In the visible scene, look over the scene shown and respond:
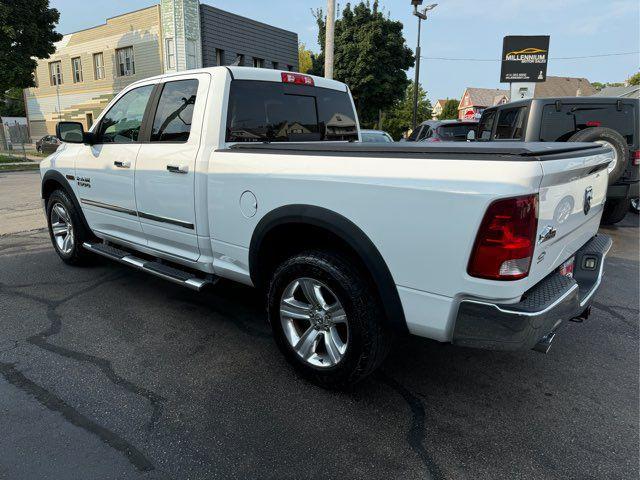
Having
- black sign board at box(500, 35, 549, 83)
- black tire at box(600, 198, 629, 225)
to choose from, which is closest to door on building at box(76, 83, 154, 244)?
black tire at box(600, 198, 629, 225)

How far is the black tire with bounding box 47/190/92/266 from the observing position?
4.85 m

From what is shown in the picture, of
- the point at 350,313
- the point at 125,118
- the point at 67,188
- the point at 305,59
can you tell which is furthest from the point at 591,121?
the point at 305,59

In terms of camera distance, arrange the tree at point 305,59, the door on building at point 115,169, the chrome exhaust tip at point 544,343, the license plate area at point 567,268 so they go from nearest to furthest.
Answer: the chrome exhaust tip at point 544,343 < the license plate area at point 567,268 < the door on building at point 115,169 < the tree at point 305,59

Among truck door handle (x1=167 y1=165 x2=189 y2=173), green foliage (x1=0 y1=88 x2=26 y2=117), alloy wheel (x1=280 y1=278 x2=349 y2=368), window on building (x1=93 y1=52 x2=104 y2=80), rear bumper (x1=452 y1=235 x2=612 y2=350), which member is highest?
window on building (x1=93 y1=52 x2=104 y2=80)

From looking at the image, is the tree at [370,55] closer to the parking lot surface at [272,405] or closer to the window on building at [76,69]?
the window on building at [76,69]

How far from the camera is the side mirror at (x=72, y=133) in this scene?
4.29 m

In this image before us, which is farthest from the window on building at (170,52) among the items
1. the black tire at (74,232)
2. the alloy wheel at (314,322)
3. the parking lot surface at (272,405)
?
the alloy wheel at (314,322)

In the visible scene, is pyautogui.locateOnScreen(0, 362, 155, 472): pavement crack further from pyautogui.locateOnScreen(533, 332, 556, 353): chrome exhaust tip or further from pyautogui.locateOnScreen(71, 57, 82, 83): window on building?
pyautogui.locateOnScreen(71, 57, 82, 83): window on building

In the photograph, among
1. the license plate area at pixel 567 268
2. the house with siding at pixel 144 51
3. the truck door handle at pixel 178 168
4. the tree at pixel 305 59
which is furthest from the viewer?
the tree at pixel 305 59

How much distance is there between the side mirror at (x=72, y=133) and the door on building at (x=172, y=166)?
91cm

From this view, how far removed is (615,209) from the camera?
21.9 ft

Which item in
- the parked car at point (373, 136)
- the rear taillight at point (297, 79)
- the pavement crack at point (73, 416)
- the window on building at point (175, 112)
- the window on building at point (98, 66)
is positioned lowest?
the pavement crack at point (73, 416)

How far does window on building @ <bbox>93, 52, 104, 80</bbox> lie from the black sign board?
23.4 meters

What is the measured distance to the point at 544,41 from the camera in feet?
50.0
